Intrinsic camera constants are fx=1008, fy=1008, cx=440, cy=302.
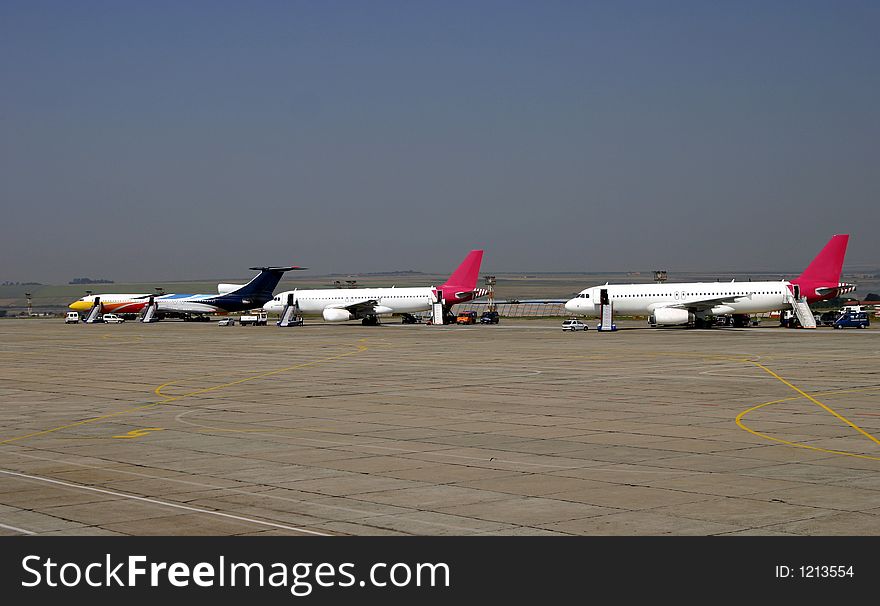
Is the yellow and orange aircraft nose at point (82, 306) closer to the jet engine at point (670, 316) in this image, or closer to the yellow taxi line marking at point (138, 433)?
the jet engine at point (670, 316)

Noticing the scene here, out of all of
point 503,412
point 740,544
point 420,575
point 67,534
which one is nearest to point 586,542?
point 740,544

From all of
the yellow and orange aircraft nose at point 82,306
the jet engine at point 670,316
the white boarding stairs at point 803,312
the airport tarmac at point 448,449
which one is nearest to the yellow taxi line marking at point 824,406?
the airport tarmac at point 448,449

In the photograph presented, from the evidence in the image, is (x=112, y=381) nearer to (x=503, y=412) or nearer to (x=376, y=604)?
(x=503, y=412)

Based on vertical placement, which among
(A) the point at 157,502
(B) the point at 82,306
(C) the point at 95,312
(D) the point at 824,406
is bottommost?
(A) the point at 157,502

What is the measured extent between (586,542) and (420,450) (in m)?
9.25

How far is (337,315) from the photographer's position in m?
111

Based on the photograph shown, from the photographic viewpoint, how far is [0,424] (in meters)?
28.0

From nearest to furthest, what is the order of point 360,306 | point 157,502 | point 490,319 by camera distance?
point 157,502 → point 360,306 → point 490,319

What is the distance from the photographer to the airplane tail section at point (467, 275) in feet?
365

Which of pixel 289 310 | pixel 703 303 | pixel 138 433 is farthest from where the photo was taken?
pixel 289 310

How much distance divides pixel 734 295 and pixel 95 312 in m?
86.5

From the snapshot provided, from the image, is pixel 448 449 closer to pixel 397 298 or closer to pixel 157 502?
pixel 157 502

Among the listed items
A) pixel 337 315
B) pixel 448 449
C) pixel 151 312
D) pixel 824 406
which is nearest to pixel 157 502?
pixel 448 449

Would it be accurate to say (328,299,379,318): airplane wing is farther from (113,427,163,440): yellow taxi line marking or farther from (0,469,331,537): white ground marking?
(0,469,331,537): white ground marking
